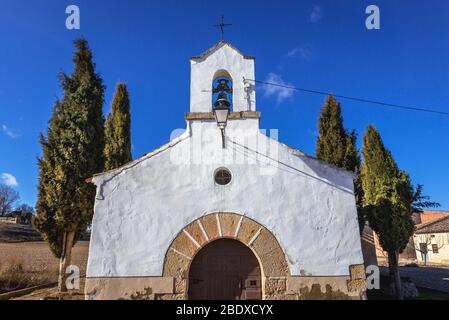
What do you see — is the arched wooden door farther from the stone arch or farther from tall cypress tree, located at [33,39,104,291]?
tall cypress tree, located at [33,39,104,291]

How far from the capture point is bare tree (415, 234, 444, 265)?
2739cm

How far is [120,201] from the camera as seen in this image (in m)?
6.20

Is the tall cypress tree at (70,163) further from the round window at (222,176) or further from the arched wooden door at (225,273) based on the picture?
the round window at (222,176)

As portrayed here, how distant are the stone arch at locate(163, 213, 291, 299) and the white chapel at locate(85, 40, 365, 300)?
19 mm

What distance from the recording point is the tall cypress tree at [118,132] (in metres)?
13.7

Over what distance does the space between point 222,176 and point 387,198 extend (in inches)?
317

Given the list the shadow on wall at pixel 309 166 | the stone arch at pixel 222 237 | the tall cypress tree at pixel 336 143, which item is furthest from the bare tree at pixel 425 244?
the stone arch at pixel 222 237

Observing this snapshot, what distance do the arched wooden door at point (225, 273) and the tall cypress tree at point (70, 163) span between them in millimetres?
5360

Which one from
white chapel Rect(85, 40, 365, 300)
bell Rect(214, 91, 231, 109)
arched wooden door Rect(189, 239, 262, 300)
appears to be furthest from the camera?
bell Rect(214, 91, 231, 109)

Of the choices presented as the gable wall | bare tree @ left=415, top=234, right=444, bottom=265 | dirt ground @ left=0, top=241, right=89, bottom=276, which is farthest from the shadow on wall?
bare tree @ left=415, top=234, right=444, bottom=265

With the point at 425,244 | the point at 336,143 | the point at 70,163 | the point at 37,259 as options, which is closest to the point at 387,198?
the point at 336,143

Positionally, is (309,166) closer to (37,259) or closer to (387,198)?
(387,198)

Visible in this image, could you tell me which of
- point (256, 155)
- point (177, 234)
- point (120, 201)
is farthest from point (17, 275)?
point (256, 155)
